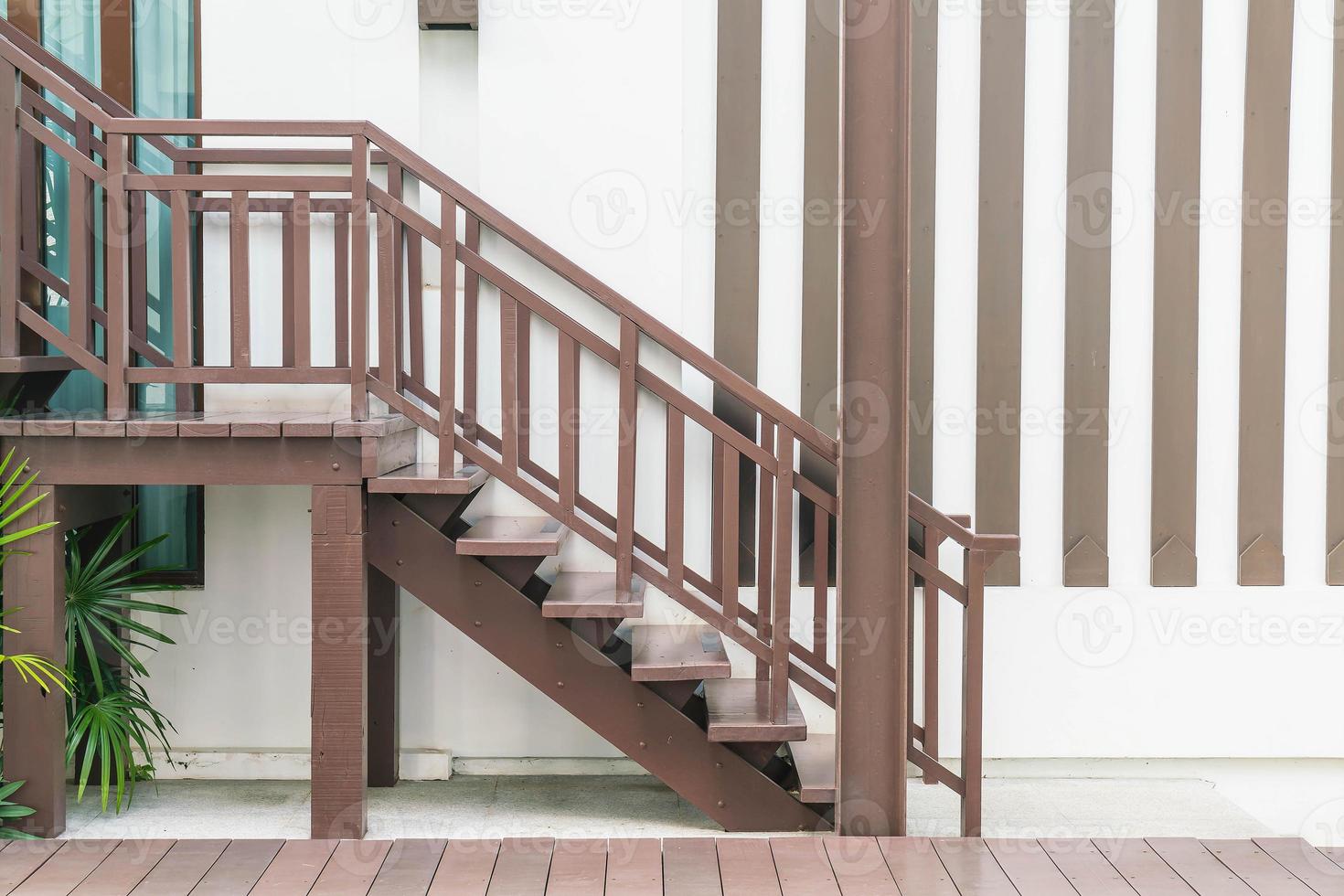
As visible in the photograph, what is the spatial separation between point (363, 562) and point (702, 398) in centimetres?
160

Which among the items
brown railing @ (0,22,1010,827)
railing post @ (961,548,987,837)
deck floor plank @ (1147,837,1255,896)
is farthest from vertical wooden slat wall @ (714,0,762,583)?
deck floor plank @ (1147,837,1255,896)

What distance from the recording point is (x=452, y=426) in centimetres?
362

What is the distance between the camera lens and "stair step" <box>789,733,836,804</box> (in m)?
3.66

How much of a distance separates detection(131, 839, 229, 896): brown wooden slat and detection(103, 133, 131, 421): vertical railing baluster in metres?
1.36

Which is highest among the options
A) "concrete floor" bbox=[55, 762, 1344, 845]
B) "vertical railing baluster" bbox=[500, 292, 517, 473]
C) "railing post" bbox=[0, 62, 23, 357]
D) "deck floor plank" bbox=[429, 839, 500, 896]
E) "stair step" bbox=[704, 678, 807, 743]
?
"railing post" bbox=[0, 62, 23, 357]

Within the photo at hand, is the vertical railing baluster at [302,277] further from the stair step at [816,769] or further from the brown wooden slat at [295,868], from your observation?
the stair step at [816,769]

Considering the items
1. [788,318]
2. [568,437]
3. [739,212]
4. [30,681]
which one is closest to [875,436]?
[568,437]

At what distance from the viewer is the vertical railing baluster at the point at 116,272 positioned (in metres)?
3.50

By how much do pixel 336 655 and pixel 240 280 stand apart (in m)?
1.26

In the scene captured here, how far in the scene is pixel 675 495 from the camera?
3.66m

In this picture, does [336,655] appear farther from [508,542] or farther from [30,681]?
[30,681]

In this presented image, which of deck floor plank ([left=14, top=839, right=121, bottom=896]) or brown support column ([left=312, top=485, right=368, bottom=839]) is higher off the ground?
brown support column ([left=312, top=485, right=368, bottom=839])

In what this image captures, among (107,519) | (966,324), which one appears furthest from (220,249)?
(966,324)

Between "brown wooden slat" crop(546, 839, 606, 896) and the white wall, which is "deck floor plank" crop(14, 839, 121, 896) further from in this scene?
"brown wooden slat" crop(546, 839, 606, 896)
